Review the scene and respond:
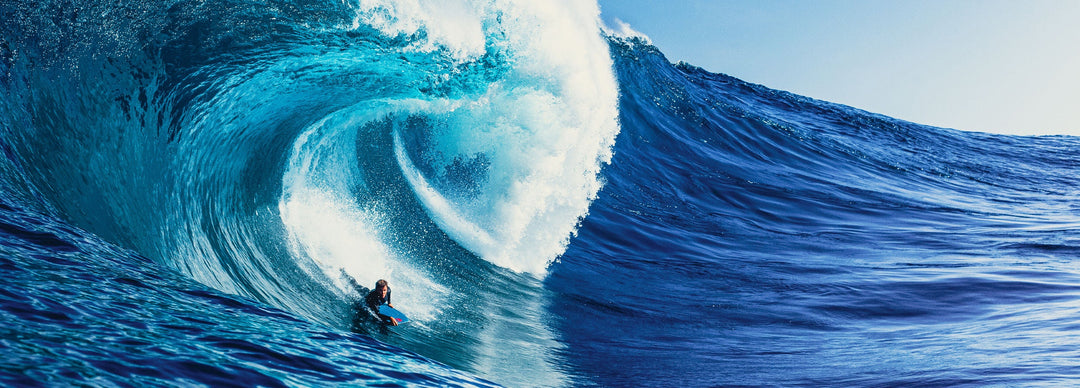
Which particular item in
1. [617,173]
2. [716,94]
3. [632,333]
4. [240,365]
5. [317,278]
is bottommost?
[240,365]

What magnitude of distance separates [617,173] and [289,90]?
7082 millimetres

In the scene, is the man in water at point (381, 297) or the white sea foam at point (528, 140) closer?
the man in water at point (381, 297)

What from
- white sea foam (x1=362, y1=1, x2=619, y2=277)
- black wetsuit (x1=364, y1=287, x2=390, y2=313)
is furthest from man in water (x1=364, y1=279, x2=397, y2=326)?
white sea foam (x1=362, y1=1, x2=619, y2=277)

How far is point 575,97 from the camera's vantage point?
9.82m

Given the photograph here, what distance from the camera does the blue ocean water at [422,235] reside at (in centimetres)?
363

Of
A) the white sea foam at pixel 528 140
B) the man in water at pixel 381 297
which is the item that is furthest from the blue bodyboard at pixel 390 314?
the white sea foam at pixel 528 140

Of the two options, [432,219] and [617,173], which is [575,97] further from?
[617,173]

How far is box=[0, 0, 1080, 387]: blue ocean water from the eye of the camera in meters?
3.63

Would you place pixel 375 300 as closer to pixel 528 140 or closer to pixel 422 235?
pixel 422 235

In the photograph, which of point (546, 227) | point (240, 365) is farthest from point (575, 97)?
point (240, 365)

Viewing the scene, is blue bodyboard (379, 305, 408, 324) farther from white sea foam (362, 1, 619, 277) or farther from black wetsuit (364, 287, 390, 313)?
white sea foam (362, 1, 619, 277)

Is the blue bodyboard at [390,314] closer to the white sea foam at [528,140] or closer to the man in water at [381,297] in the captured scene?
the man in water at [381,297]

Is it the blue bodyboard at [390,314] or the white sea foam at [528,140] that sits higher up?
the white sea foam at [528,140]

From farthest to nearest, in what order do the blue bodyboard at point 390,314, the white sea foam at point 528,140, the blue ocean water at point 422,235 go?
the white sea foam at point 528,140
the blue bodyboard at point 390,314
the blue ocean water at point 422,235
